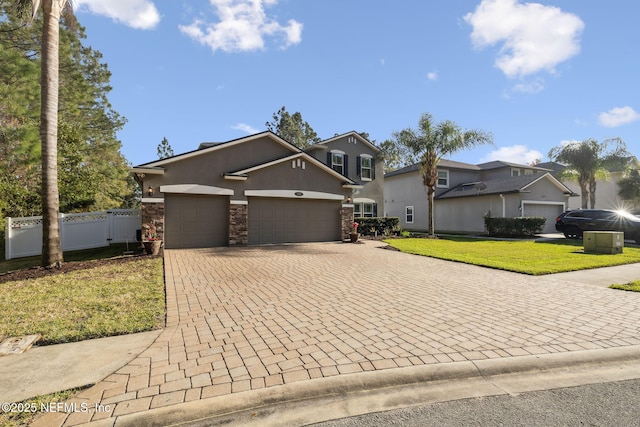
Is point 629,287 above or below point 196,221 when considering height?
below

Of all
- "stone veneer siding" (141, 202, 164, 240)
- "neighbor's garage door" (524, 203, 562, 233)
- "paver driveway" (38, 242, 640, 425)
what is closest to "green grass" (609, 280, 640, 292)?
"paver driveway" (38, 242, 640, 425)

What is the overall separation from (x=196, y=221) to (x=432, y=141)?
51.6 ft

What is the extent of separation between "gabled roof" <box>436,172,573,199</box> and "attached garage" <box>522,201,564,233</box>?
1.32m

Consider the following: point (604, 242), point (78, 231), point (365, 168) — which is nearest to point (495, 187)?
point (365, 168)

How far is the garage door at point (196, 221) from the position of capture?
14055 mm

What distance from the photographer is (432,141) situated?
68.1 ft

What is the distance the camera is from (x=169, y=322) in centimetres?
487

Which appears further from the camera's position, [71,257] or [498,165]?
[498,165]

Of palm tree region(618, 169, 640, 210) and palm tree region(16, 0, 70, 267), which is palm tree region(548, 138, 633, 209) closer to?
palm tree region(618, 169, 640, 210)

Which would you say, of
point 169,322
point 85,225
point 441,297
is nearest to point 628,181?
point 441,297

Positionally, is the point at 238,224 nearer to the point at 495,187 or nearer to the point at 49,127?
the point at 49,127

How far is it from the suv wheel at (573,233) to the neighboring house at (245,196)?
1418cm

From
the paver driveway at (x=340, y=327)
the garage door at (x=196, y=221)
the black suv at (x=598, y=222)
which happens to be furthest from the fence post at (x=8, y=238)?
the black suv at (x=598, y=222)

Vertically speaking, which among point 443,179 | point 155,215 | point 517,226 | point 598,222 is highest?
point 443,179
